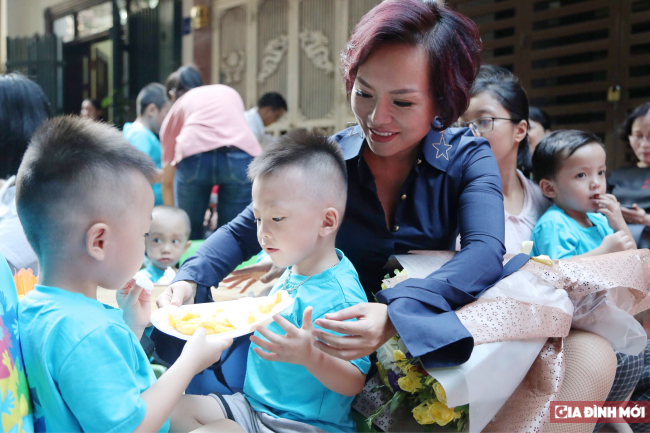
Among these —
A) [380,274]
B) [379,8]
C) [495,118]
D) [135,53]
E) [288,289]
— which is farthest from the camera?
[135,53]

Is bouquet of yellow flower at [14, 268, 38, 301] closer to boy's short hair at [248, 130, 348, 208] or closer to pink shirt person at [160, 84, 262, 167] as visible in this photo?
boy's short hair at [248, 130, 348, 208]

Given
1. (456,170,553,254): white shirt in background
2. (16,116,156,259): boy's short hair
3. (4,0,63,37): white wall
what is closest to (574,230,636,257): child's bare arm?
(456,170,553,254): white shirt in background

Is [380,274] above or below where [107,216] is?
below

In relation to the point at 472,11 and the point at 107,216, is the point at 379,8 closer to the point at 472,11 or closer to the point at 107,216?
the point at 107,216

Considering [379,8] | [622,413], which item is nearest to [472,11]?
[379,8]

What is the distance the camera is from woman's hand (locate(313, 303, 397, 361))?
112cm

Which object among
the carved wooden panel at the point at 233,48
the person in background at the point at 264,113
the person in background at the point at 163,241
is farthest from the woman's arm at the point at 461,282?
the carved wooden panel at the point at 233,48

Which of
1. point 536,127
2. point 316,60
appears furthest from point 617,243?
point 316,60

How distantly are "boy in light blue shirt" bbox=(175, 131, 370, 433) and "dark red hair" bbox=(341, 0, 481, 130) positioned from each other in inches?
12.8

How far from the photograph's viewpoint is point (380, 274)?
1647mm

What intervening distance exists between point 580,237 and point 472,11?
284 centimetres

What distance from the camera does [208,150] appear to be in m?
3.50

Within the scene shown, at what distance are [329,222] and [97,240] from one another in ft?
1.89

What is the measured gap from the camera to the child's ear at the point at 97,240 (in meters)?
1.00
